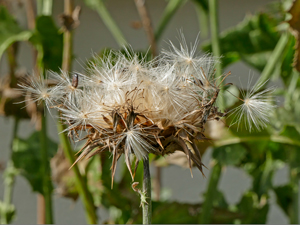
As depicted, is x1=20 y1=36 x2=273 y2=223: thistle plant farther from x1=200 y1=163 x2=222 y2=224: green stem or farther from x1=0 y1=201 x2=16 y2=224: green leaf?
x1=0 y1=201 x2=16 y2=224: green leaf

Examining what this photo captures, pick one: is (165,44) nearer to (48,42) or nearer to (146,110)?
(48,42)

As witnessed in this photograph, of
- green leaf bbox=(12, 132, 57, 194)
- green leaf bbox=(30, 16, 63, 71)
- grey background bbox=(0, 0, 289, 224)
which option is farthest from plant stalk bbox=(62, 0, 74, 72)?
grey background bbox=(0, 0, 289, 224)

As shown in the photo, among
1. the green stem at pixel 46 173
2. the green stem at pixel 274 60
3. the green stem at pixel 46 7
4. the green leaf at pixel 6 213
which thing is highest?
the green stem at pixel 46 7

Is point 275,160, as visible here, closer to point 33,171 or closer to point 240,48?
point 240,48

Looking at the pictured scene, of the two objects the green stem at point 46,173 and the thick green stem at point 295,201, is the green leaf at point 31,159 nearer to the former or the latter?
the green stem at point 46,173

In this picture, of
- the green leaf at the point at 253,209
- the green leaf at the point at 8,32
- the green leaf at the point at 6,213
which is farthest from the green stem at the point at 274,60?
the green leaf at the point at 6,213

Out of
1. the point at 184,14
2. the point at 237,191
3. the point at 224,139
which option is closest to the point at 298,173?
the point at 224,139
